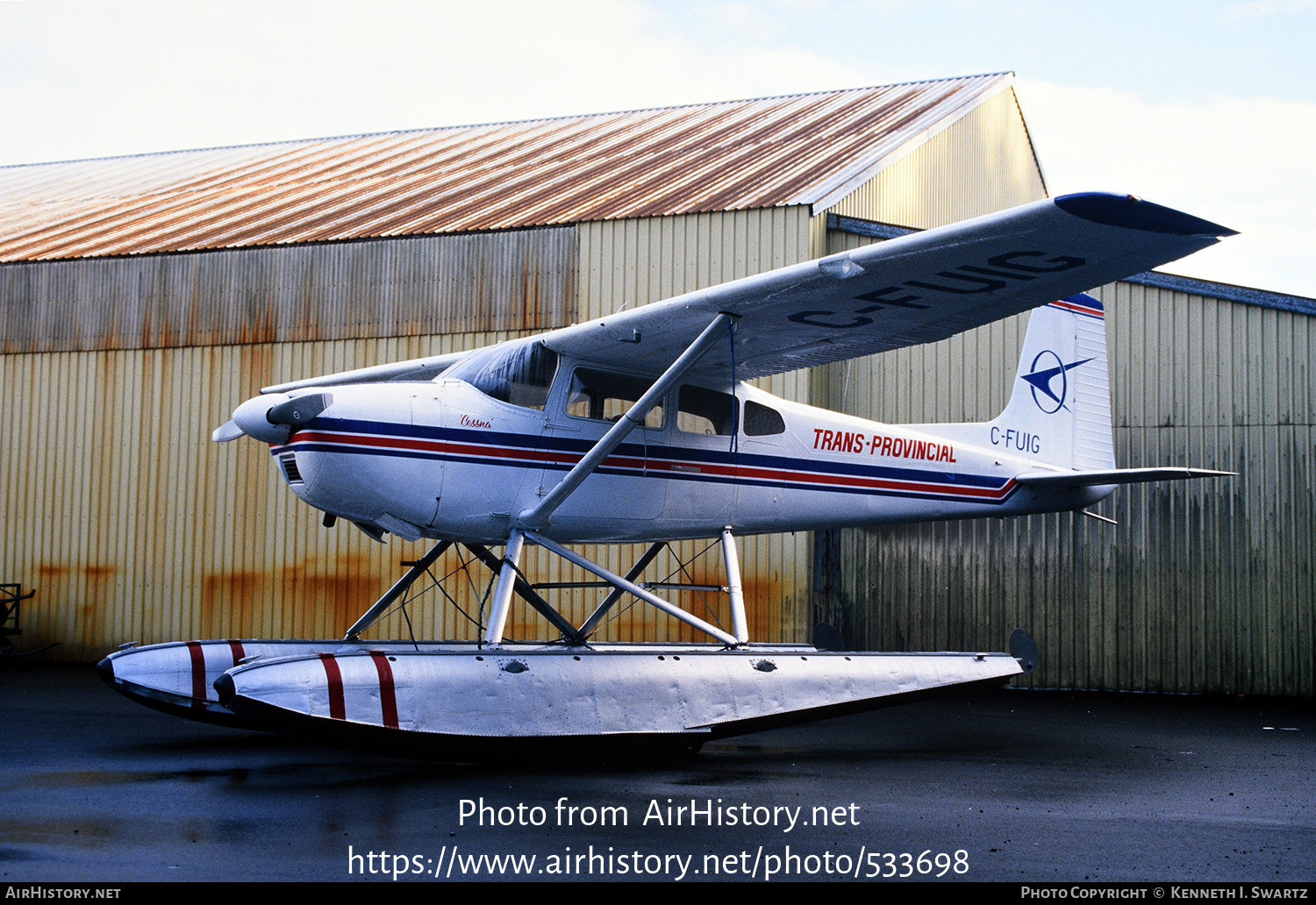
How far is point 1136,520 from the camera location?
40.3 ft

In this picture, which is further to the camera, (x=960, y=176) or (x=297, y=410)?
(x=960, y=176)

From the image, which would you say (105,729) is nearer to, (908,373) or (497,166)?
(908,373)

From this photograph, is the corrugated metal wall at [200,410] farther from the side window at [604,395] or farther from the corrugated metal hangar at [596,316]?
the side window at [604,395]

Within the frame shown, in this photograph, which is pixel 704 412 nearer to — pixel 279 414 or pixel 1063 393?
pixel 279 414

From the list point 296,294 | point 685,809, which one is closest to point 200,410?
point 296,294

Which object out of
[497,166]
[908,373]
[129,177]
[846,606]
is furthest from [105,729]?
[129,177]

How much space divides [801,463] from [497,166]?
35.9ft

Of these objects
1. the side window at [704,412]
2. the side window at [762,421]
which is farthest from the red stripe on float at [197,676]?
the side window at [762,421]

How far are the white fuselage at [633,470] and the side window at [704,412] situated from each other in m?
0.02

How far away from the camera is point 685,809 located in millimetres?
5578

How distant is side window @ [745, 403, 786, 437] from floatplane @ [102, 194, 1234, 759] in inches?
0.7

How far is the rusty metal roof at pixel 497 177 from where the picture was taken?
14.5 m

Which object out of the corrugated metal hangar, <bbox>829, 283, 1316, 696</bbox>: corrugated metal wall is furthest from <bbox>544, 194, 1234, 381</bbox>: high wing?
<bbox>829, 283, 1316, 696</bbox>: corrugated metal wall

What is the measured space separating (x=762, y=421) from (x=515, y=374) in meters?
2.03
